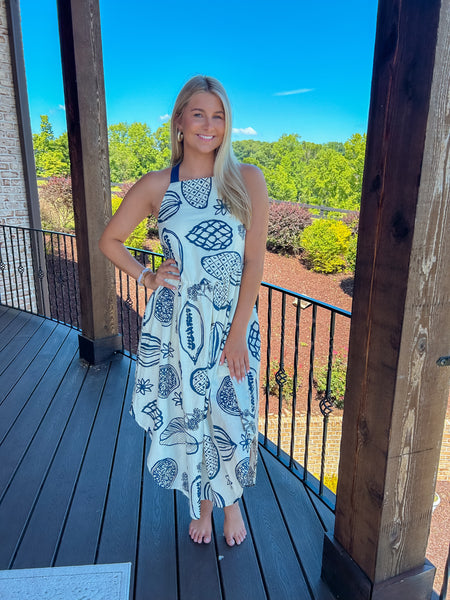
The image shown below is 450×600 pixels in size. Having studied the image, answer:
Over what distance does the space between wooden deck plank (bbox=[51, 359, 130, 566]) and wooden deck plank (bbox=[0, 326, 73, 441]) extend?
460mm

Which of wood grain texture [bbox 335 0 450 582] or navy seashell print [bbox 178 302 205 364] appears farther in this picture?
navy seashell print [bbox 178 302 205 364]

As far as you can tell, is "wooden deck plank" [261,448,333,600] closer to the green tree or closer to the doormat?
the doormat

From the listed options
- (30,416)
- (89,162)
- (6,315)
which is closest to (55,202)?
(6,315)

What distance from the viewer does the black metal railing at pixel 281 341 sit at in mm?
1980

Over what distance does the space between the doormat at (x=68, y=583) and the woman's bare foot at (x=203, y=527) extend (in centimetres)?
25

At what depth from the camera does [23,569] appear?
149 centimetres

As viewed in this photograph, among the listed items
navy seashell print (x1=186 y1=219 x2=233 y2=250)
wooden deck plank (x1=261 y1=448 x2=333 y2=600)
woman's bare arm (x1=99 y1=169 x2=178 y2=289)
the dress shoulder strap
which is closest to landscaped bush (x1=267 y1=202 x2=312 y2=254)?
wooden deck plank (x1=261 y1=448 x2=333 y2=600)

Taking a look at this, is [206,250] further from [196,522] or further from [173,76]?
[173,76]

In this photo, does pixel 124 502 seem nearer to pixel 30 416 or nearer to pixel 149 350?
pixel 149 350

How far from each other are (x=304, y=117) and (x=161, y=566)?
3806 centimetres

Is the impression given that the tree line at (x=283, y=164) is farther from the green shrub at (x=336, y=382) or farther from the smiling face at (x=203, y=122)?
the smiling face at (x=203, y=122)

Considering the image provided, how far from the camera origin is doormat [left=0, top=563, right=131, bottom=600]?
138cm

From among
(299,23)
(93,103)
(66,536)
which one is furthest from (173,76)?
(66,536)

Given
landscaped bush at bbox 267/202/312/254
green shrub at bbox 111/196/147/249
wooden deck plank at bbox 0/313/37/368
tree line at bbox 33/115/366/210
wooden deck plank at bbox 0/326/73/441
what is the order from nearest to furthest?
wooden deck plank at bbox 0/326/73/441, wooden deck plank at bbox 0/313/37/368, green shrub at bbox 111/196/147/249, landscaped bush at bbox 267/202/312/254, tree line at bbox 33/115/366/210
